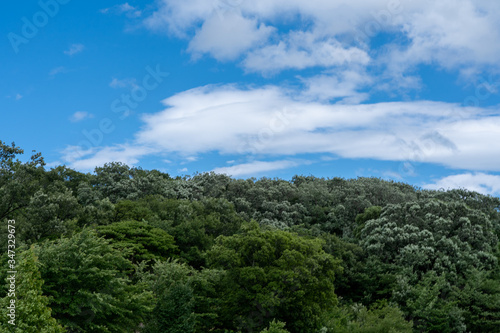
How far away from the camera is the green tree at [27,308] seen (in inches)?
567

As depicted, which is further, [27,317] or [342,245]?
[342,245]

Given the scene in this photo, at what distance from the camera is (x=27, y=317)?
47.8 feet

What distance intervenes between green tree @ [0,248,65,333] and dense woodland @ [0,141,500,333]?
2.3 inches

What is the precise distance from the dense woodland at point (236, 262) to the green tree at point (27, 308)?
0.19 feet

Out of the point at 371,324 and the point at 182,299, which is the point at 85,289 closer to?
the point at 182,299

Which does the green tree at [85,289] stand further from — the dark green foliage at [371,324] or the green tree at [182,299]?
the dark green foliage at [371,324]

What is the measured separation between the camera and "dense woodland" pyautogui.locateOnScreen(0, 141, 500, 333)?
20.9 meters

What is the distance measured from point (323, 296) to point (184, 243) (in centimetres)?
1816

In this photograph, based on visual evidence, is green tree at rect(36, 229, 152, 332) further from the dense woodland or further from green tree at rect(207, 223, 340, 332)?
green tree at rect(207, 223, 340, 332)

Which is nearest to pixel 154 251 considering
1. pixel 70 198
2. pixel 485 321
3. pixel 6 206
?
pixel 70 198

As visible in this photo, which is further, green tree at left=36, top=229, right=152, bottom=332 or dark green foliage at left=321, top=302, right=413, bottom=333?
dark green foliage at left=321, top=302, right=413, bottom=333

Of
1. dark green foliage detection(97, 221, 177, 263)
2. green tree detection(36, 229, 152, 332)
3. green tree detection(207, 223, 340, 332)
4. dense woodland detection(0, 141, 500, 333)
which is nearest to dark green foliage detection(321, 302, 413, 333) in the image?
dense woodland detection(0, 141, 500, 333)

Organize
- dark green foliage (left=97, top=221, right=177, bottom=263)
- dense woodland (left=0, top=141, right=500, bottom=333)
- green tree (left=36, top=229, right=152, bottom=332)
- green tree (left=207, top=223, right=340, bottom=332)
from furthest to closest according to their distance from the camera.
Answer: dark green foliage (left=97, top=221, right=177, bottom=263) < green tree (left=207, top=223, right=340, bottom=332) < dense woodland (left=0, top=141, right=500, bottom=333) < green tree (left=36, top=229, right=152, bottom=332)

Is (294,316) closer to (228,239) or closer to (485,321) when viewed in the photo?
(228,239)
